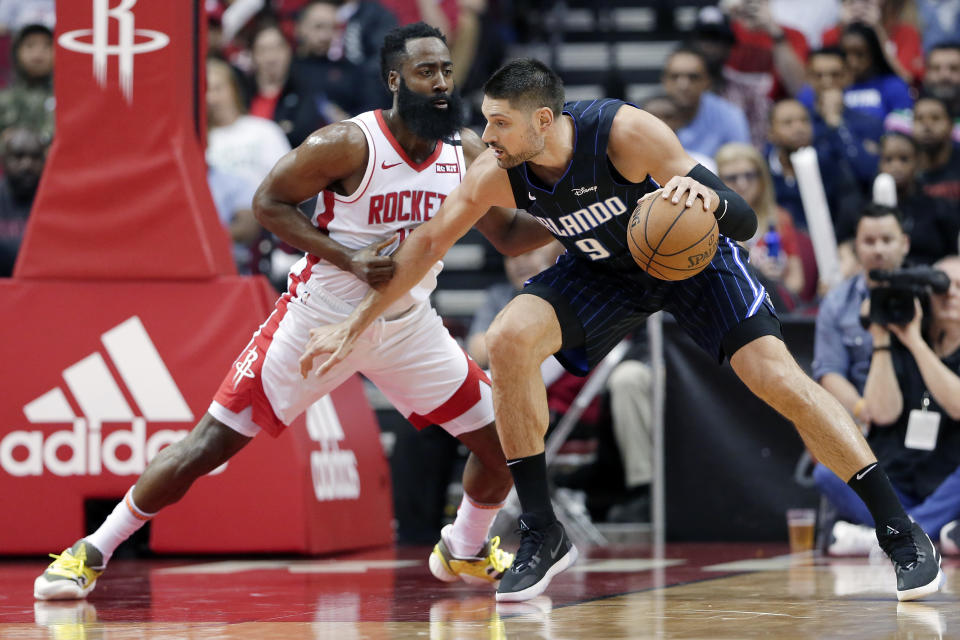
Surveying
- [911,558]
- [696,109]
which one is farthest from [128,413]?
[696,109]

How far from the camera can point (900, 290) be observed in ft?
22.8

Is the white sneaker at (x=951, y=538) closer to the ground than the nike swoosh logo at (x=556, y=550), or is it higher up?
closer to the ground

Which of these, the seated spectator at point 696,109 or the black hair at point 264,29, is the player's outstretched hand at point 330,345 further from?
the black hair at point 264,29

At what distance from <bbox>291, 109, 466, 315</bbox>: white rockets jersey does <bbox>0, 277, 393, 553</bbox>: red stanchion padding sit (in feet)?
4.95

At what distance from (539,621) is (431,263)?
1490mm

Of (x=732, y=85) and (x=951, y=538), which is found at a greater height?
(x=732, y=85)

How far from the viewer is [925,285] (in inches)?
272

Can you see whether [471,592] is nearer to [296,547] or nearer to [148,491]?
[148,491]

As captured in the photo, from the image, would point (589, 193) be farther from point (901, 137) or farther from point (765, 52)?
point (765, 52)

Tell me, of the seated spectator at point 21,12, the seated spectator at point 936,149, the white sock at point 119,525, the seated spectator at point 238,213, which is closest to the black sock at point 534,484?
the white sock at point 119,525

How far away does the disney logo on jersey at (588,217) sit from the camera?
4.78 m

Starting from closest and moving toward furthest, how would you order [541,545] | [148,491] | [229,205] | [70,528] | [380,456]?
1. [541,545]
2. [148,491]
3. [70,528]
4. [380,456]
5. [229,205]

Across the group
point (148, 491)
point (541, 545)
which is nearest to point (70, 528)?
point (148, 491)

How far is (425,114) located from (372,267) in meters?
0.69
